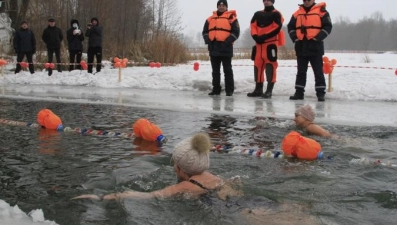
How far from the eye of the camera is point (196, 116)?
9422 millimetres

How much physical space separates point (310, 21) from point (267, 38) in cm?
118

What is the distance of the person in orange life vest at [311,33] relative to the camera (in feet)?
37.5

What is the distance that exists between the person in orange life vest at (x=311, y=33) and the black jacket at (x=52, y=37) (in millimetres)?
9747

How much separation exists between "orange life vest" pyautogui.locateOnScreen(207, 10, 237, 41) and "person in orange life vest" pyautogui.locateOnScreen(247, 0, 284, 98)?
22.1 inches

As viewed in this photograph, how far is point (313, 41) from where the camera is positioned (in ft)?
37.7

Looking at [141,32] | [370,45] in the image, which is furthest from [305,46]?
[370,45]

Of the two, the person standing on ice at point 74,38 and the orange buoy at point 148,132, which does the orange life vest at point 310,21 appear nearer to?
the orange buoy at point 148,132

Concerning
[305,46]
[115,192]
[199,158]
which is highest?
[305,46]

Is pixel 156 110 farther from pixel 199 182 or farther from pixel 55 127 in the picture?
pixel 199 182

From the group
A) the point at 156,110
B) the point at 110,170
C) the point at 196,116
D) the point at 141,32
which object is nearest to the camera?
the point at 110,170

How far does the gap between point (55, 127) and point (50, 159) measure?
6.92 feet

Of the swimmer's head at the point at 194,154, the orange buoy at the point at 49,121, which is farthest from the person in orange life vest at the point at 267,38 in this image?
the swimmer's head at the point at 194,154

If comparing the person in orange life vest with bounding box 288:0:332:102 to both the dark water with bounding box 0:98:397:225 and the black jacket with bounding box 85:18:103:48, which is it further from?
the black jacket with bounding box 85:18:103:48

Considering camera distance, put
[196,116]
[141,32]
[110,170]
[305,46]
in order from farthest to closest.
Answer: [141,32] → [305,46] → [196,116] → [110,170]
